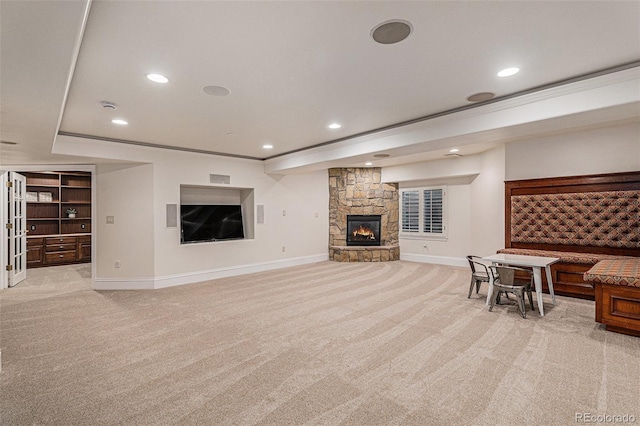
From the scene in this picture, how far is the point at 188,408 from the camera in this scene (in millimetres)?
2146

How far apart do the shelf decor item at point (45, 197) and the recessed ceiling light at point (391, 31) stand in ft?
30.4

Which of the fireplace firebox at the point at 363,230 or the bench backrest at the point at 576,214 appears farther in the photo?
the fireplace firebox at the point at 363,230

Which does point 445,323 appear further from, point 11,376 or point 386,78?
point 11,376

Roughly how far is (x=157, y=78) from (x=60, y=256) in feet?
24.6

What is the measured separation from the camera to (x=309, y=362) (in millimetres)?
2768

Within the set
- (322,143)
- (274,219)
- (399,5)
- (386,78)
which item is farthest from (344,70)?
(274,219)

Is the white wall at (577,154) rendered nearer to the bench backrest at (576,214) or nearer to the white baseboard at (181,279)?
the bench backrest at (576,214)

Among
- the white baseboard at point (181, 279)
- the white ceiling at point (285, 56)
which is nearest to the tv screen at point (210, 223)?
the white baseboard at point (181, 279)

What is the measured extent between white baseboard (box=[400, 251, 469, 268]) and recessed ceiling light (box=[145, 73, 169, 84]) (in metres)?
6.92

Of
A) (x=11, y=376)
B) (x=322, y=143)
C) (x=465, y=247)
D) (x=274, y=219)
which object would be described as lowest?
(x=11, y=376)

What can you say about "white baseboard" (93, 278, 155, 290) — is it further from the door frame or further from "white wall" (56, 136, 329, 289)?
the door frame

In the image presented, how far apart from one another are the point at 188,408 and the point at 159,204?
431cm

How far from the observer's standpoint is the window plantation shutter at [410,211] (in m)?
8.29

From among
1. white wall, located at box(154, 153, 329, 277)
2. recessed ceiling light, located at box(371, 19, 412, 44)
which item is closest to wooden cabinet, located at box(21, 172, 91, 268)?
white wall, located at box(154, 153, 329, 277)
